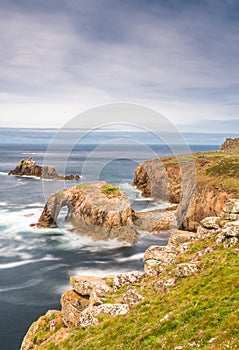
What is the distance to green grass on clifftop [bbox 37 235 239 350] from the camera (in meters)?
15.5

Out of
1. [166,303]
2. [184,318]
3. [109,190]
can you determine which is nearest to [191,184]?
[109,190]

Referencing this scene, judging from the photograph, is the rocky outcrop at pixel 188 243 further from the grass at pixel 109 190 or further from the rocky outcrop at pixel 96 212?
the grass at pixel 109 190

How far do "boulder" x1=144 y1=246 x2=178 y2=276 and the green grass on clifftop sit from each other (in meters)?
1.60

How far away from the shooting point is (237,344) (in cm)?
1296

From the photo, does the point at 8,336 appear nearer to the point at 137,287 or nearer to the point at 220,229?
the point at 137,287

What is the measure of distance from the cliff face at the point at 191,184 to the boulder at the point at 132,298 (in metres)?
48.8

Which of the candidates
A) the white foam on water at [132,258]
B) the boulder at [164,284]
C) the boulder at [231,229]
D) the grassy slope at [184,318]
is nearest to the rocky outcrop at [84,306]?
the grassy slope at [184,318]

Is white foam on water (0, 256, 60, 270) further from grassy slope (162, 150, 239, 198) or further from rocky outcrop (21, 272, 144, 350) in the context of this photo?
grassy slope (162, 150, 239, 198)

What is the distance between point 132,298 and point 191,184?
223ft

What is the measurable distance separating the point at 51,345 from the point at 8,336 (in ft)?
44.5

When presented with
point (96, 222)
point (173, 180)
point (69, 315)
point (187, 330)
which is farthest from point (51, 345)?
point (173, 180)

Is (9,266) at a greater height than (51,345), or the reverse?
(51,345)

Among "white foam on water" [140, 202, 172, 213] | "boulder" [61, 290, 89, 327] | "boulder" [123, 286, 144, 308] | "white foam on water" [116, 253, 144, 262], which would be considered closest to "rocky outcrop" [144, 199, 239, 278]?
"boulder" [123, 286, 144, 308]

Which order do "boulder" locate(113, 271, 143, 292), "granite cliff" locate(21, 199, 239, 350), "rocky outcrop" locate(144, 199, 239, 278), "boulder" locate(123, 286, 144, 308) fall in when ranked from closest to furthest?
"granite cliff" locate(21, 199, 239, 350) < "boulder" locate(123, 286, 144, 308) < "rocky outcrop" locate(144, 199, 239, 278) < "boulder" locate(113, 271, 143, 292)
